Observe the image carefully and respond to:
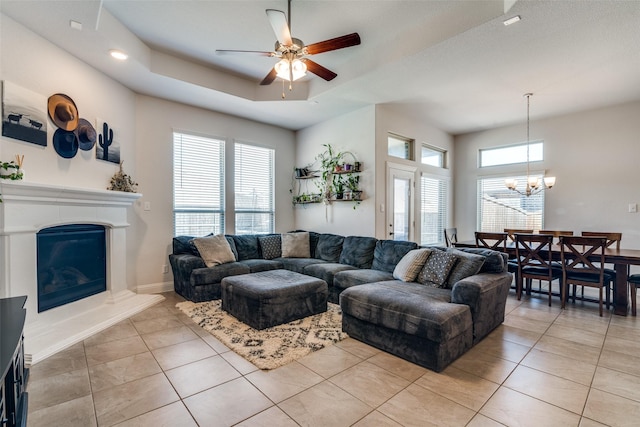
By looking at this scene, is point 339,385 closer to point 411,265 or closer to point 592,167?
point 411,265

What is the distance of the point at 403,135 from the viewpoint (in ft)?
17.7

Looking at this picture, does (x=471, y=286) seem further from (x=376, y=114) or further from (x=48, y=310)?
(x=48, y=310)

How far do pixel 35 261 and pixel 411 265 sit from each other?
12.3 ft

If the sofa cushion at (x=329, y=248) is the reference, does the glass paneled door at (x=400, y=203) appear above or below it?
above

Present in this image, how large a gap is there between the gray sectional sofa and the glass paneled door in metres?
1.00

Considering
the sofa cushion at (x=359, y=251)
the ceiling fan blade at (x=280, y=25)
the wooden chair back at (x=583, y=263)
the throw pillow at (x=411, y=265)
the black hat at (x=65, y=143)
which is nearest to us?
the ceiling fan blade at (x=280, y=25)

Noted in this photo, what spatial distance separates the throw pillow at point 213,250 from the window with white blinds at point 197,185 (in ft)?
2.40

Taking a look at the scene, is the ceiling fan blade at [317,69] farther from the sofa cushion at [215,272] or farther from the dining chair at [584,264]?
the dining chair at [584,264]

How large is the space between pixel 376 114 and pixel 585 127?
3781 millimetres

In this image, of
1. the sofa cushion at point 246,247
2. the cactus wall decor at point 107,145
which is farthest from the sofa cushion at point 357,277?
the cactus wall decor at point 107,145

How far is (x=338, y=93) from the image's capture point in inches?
171

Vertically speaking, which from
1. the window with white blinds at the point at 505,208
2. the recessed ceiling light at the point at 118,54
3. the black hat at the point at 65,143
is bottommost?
the window with white blinds at the point at 505,208

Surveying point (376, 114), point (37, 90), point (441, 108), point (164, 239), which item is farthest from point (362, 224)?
point (37, 90)

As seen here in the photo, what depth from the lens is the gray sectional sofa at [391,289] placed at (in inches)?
92.6
